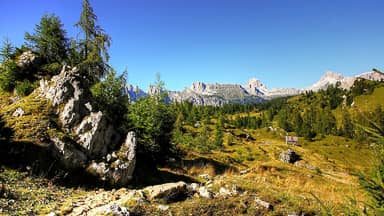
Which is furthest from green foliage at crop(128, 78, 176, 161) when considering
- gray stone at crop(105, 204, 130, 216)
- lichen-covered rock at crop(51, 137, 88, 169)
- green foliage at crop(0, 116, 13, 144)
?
gray stone at crop(105, 204, 130, 216)

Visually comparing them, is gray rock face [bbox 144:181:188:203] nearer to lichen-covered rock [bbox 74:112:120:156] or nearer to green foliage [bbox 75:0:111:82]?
lichen-covered rock [bbox 74:112:120:156]

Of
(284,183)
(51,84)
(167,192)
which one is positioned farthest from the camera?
(284,183)

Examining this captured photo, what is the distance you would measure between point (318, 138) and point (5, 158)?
15995 cm

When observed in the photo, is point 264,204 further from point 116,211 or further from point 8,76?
point 8,76

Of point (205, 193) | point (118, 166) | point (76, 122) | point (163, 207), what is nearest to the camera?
point (163, 207)

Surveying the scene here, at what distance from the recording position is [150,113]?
84.1 feet

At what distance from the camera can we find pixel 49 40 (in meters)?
23.7

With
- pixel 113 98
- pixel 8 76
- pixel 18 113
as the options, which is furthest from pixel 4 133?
pixel 113 98

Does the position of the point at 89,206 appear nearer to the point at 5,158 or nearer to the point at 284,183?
the point at 5,158

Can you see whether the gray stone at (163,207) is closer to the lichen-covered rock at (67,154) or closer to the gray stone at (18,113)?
the lichen-covered rock at (67,154)

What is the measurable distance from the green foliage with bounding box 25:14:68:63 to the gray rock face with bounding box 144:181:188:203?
1802 cm

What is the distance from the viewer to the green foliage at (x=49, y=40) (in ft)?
77.2

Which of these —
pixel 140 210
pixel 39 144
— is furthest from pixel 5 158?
pixel 140 210

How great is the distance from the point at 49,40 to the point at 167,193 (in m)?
19.7
